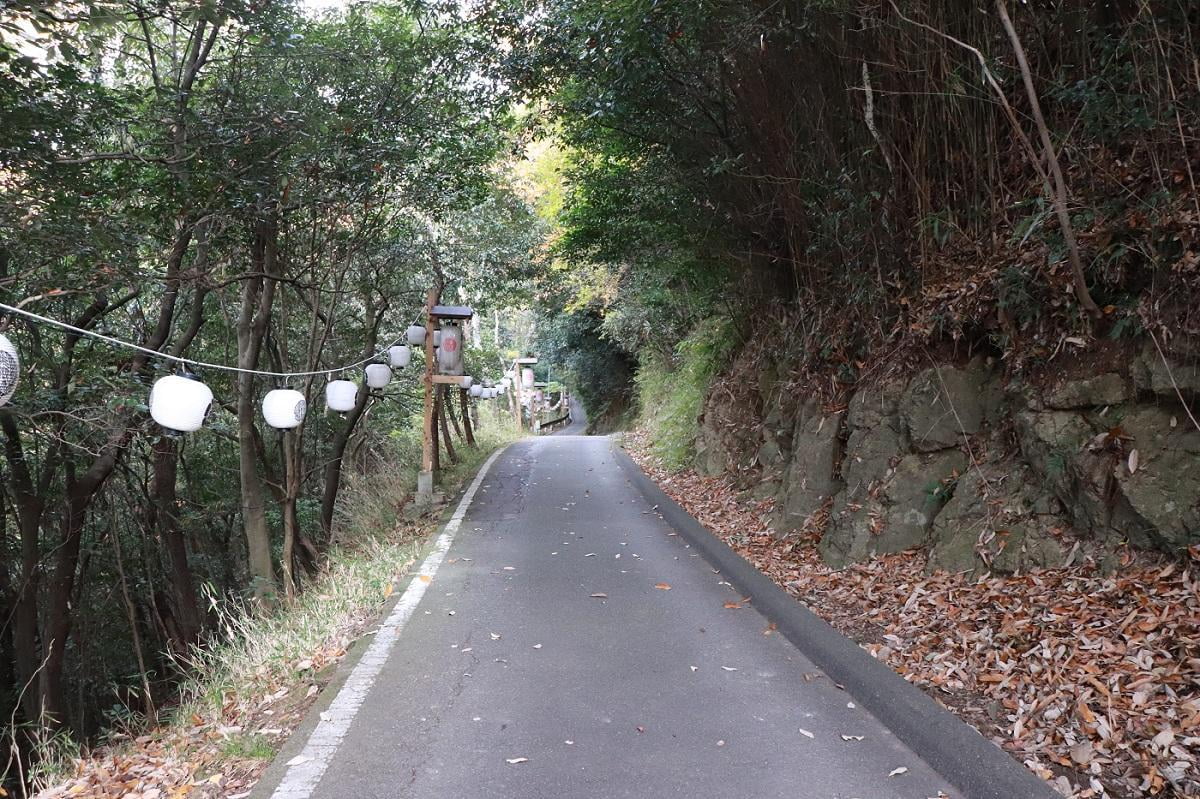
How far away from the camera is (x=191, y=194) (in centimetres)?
725

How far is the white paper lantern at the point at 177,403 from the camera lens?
4980mm

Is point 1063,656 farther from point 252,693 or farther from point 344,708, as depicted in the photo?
point 252,693

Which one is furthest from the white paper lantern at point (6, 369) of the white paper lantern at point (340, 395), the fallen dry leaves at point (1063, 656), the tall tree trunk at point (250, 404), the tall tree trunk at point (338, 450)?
the tall tree trunk at point (338, 450)

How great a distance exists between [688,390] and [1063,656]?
13.4m

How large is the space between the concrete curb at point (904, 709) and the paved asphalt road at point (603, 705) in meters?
0.09

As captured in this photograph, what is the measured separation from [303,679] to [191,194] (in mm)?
4703

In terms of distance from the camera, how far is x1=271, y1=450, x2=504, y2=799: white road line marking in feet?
12.4

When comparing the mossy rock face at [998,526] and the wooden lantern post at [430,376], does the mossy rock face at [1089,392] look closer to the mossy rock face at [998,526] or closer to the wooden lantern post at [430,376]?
the mossy rock face at [998,526]

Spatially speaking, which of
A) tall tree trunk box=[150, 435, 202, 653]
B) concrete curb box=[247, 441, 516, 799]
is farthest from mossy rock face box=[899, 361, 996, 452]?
tall tree trunk box=[150, 435, 202, 653]

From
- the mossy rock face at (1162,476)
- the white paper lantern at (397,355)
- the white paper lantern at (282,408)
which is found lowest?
the mossy rock face at (1162,476)

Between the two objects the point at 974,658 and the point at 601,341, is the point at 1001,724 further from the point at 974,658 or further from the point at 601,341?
the point at 601,341

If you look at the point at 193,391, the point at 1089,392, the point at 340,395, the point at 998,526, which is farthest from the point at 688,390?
the point at 193,391

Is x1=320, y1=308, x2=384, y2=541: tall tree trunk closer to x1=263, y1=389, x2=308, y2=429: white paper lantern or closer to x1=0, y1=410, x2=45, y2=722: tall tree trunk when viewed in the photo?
x1=0, y1=410, x2=45, y2=722: tall tree trunk

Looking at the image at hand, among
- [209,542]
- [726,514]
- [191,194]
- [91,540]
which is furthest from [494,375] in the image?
[191,194]
